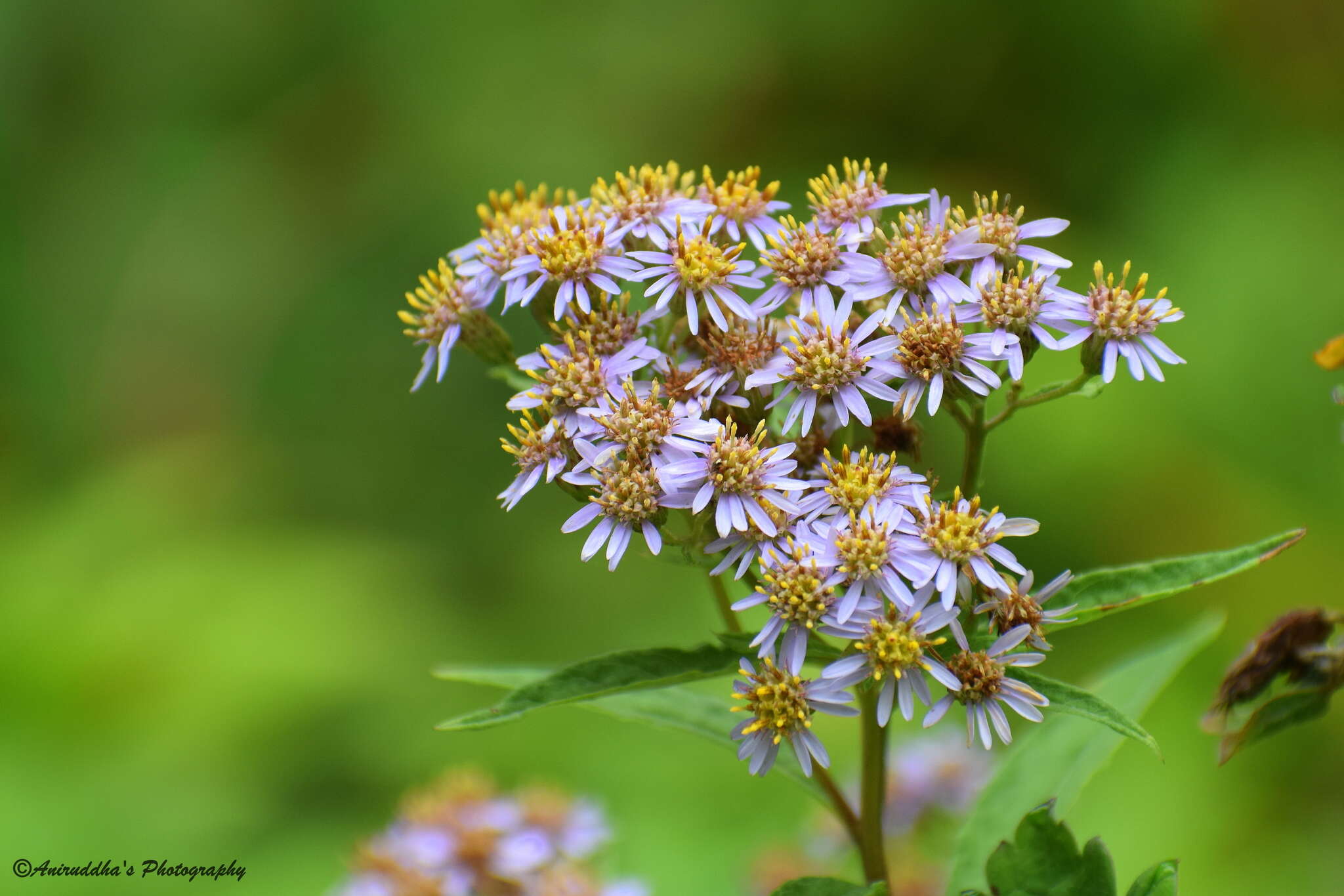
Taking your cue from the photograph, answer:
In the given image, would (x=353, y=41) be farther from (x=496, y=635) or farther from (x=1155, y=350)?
(x=1155, y=350)

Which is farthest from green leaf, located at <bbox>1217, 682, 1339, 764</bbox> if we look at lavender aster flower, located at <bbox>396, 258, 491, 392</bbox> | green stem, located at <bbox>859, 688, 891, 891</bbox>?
lavender aster flower, located at <bbox>396, 258, 491, 392</bbox>

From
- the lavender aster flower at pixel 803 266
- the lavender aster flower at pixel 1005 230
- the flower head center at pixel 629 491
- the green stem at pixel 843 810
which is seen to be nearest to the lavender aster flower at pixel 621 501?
the flower head center at pixel 629 491


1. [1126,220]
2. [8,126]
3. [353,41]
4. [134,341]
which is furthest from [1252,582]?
[8,126]

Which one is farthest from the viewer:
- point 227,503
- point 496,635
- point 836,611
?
point 227,503

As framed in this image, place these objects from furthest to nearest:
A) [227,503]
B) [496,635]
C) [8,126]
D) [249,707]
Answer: [8,126] → [227,503] → [496,635] → [249,707]

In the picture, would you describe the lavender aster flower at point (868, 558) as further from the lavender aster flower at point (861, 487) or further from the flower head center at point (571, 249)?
the flower head center at point (571, 249)

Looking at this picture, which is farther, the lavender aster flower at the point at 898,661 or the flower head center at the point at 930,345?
the flower head center at the point at 930,345

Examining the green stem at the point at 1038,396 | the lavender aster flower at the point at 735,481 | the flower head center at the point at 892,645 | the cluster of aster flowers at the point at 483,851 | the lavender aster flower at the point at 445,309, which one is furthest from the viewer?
the cluster of aster flowers at the point at 483,851
